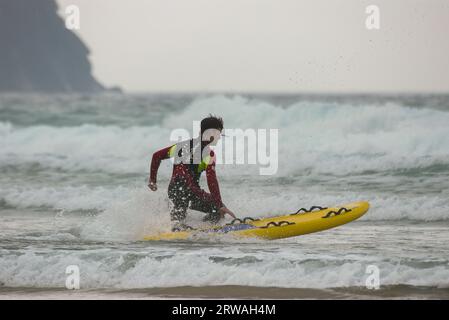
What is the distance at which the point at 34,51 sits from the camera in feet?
144

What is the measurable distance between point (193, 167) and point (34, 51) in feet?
122

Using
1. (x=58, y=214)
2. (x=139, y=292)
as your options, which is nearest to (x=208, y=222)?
(x=139, y=292)

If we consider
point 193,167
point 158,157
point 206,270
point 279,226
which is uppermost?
point 158,157

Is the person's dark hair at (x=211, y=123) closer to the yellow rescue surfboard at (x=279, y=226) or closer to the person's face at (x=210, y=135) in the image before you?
the person's face at (x=210, y=135)

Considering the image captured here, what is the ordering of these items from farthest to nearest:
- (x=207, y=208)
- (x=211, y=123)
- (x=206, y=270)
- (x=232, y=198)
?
1. (x=232, y=198)
2. (x=207, y=208)
3. (x=211, y=123)
4. (x=206, y=270)

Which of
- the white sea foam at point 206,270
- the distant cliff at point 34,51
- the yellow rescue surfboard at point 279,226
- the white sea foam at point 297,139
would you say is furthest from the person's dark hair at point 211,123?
the distant cliff at point 34,51

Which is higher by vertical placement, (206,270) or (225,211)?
(225,211)

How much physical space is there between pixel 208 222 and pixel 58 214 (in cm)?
396

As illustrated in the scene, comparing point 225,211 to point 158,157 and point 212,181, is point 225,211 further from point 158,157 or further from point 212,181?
point 158,157

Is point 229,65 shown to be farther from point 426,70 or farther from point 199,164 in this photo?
point 199,164

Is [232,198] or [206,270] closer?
[206,270]

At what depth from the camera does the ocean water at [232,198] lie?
734 cm

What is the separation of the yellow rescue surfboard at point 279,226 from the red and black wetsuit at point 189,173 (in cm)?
27

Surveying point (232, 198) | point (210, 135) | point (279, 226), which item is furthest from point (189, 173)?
point (232, 198)
